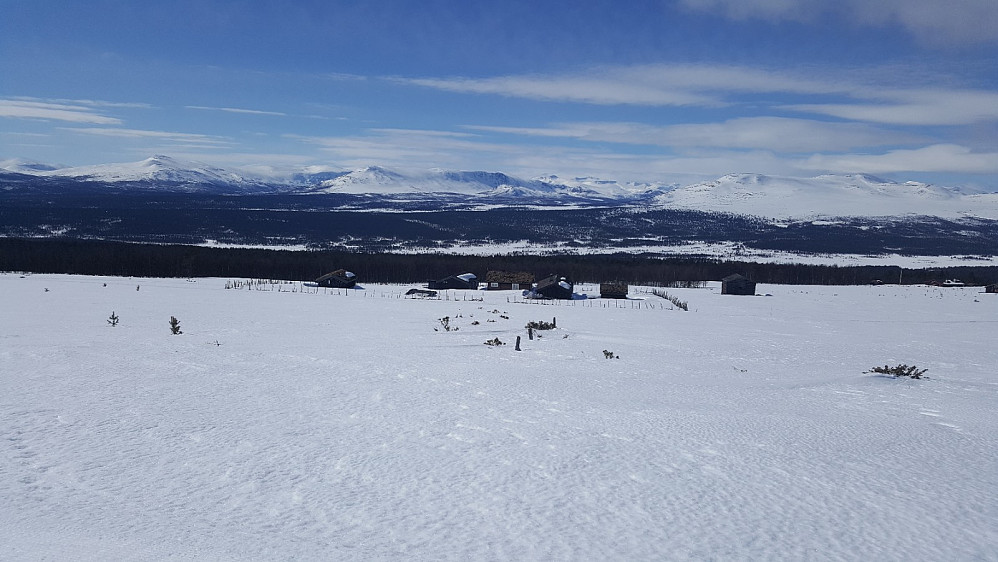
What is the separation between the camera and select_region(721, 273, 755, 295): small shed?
248 feet

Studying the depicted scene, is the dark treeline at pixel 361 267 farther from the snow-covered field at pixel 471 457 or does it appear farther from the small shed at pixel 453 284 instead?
the snow-covered field at pixel 471 457

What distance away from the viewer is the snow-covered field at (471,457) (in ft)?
21.6

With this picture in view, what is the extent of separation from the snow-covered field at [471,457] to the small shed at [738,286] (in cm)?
5834

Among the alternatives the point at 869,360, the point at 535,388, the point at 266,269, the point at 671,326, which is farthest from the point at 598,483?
the point at 266,269

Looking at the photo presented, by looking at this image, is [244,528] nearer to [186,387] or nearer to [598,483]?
[598,483]

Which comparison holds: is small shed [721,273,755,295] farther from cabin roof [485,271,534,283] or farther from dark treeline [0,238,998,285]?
cabin roof [485,271,534,283]

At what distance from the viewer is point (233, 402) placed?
1160cm

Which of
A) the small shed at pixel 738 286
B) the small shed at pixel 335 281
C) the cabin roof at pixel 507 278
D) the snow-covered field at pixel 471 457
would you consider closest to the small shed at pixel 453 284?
the cabin roof at pixel 507 278

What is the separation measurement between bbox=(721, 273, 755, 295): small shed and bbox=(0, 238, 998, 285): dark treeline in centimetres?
1757

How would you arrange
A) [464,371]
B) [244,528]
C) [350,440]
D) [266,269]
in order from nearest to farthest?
[244,528]
[350,440]
[464,371]
[266,269]

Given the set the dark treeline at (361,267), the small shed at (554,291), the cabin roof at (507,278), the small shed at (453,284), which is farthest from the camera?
the dark treeline at (361,267)

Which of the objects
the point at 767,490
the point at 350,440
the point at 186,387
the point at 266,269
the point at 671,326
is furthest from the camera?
the point at 266,269

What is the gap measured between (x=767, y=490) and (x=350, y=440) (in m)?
6.19

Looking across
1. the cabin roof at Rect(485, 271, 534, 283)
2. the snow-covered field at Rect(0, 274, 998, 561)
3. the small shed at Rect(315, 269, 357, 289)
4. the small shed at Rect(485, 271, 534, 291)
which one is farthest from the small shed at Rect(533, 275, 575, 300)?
the snow-covered field at Rect(0, 274, 998, 561)
